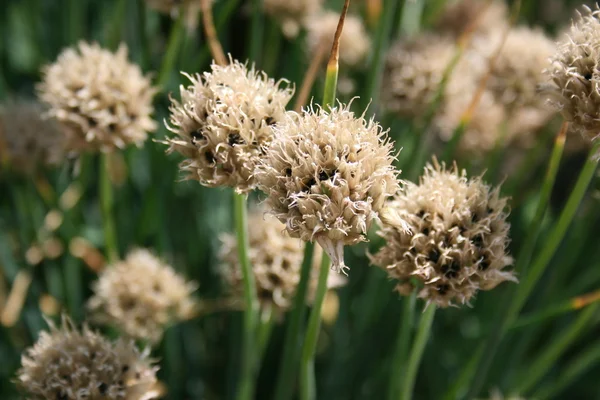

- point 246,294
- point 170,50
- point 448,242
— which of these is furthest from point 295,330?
point 170,50

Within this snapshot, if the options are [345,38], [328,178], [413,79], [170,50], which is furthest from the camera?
[345,38]

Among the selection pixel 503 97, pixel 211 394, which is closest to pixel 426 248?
pixel 503 97

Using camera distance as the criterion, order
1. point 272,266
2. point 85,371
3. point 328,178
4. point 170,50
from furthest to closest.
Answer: point 170,50, point 272,266, point 85,371, point 328,178

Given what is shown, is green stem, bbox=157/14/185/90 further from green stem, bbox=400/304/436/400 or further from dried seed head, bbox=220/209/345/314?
green stem, bbox=400/304/436/400

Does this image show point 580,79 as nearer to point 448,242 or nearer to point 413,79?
point 448,242

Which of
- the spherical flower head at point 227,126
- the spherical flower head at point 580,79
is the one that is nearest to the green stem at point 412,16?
the spherical flower head at point 580,79

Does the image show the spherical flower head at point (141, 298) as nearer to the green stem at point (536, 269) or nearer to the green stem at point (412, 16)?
the green stem at point (536, 269)
